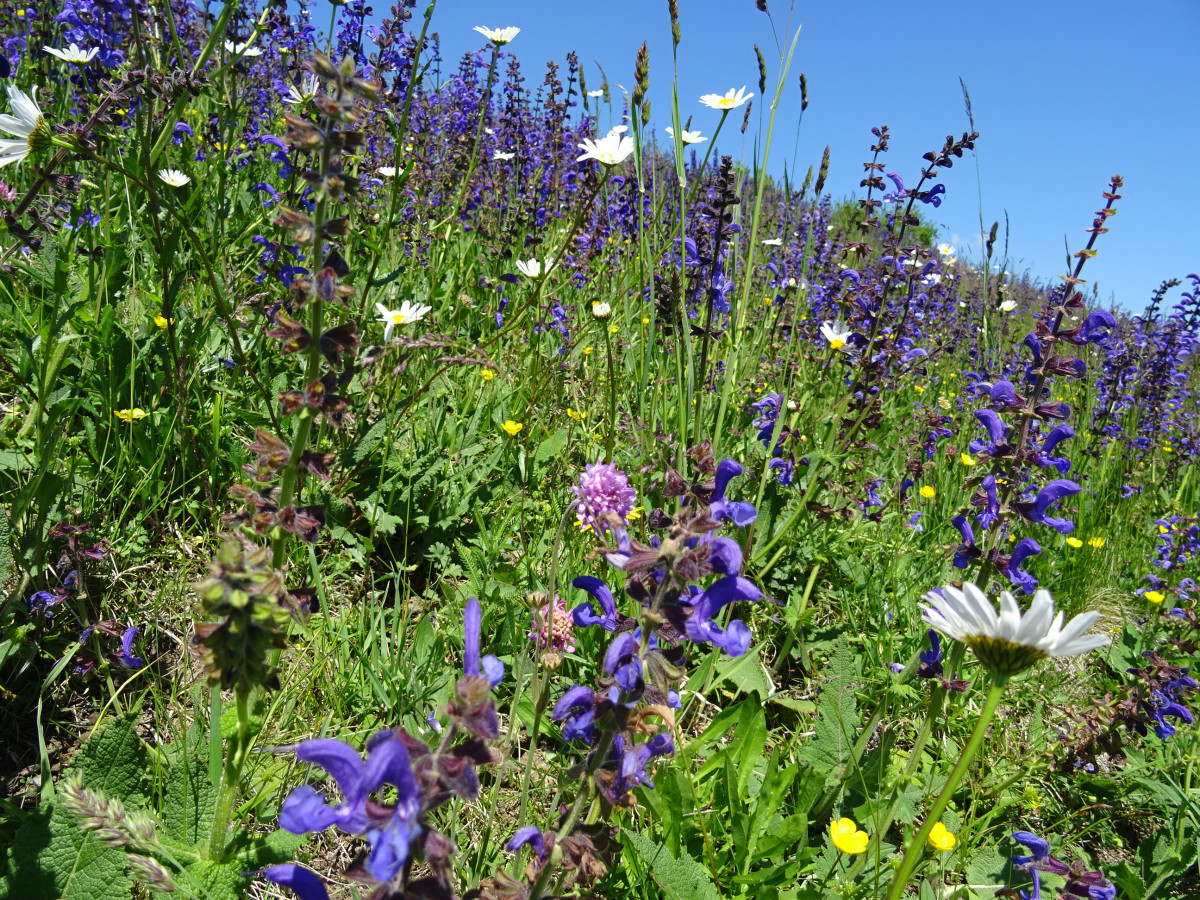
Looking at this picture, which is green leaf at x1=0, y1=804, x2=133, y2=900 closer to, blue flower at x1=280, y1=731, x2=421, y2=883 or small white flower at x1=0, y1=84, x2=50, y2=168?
blue flower at x1=280, y1=731, x2=421, y2=883

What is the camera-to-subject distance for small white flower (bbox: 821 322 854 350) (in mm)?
3193

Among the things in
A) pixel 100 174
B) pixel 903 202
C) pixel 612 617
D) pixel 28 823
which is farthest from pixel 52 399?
pixel 903 202

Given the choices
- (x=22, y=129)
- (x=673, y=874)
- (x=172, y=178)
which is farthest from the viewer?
(x=172, y=178)

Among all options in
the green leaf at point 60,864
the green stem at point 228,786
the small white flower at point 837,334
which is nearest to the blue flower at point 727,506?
the green stem at point 228,786

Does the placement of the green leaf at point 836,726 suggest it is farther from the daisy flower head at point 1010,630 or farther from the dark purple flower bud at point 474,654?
the dark purple flower bud at point 474,654

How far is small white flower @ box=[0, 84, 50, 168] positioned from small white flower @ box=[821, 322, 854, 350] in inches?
110

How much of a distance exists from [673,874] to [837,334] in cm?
282

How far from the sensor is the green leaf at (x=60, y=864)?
4.10 ft

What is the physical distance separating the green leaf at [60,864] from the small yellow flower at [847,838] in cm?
140

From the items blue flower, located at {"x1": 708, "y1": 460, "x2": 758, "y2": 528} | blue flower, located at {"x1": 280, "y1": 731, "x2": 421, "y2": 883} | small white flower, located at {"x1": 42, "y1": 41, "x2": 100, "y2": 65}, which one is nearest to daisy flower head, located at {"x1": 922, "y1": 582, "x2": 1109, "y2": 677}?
blue flower, located at {"x1": 708, "y1": 460, "x2": 758, "y2": 528}

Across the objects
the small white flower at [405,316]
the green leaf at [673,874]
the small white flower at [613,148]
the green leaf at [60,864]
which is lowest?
the green leaf at [60,864]

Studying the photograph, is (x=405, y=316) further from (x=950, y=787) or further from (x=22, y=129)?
(x=950, y=787)

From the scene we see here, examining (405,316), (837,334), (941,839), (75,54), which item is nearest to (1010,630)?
(941,839)

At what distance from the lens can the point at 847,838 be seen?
1562 mm
